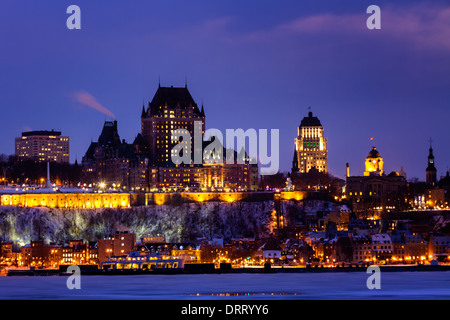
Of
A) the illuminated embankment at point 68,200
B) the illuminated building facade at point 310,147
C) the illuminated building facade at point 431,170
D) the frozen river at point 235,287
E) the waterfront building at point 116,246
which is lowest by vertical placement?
the frozen river at point 235,287

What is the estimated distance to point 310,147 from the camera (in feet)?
621

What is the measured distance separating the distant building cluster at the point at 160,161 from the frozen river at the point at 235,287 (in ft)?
169

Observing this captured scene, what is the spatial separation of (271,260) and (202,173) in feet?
148

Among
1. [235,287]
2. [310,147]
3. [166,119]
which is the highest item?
[166,119]

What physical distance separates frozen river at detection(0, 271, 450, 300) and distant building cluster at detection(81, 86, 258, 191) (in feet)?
169

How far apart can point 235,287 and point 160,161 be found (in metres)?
76.5

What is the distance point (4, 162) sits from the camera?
17325 centimetres

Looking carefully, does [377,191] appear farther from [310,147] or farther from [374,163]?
[310,147]

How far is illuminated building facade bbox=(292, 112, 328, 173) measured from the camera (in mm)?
189000

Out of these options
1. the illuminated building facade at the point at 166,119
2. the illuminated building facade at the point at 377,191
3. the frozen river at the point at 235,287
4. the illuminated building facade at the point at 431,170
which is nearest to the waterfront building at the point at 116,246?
the frozen river at the point at 235,287

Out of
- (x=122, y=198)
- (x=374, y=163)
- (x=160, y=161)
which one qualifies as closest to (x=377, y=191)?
(x=374, y=163)

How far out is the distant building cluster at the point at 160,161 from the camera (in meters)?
150

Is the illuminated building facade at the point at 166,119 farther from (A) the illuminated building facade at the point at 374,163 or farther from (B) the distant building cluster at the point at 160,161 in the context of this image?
(A) the illuminated building facade at the point at 374,163
